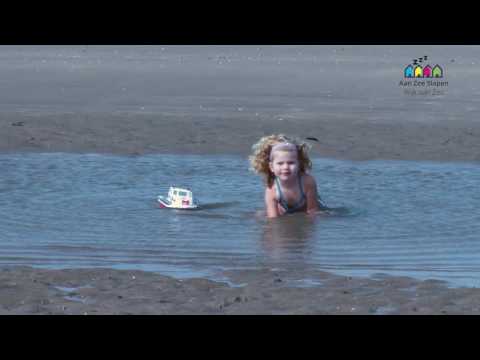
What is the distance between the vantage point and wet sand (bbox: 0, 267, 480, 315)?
7.31 meters

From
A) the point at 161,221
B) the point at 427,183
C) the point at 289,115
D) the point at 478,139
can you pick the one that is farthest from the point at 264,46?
the point at 161,221

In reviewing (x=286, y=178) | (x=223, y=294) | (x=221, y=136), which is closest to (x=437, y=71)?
(x=221, y=136)

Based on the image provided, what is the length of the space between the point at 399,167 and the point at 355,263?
5280 millimetres

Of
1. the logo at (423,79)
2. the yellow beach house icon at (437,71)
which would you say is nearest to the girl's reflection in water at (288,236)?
the logo at (423,79)

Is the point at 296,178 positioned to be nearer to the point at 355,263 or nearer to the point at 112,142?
the point at 355,263

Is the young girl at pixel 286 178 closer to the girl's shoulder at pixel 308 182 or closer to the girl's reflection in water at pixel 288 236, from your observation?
the girl's shoulder at pixel 308 182

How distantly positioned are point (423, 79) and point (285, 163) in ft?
42.9

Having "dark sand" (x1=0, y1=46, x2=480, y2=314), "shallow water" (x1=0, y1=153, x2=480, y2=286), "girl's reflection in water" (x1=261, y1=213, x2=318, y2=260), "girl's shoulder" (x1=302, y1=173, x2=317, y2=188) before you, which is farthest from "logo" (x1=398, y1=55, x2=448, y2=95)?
"girl's reflection in water" (x1=261, y1=213, x2=318, y2=260)

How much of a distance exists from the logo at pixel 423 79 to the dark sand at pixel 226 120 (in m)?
0.30

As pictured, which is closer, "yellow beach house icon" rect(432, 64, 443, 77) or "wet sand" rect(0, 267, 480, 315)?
"wet sand" rect(0, 267, 480, 315)

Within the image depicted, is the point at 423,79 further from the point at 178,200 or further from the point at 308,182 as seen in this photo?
the point at 178,200

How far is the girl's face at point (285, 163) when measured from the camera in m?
11.2

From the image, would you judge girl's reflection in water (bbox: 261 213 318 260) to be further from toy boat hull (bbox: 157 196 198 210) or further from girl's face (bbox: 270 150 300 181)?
toy boat hull (bbox: 157 196 198 210)

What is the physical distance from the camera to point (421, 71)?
2494 cm
